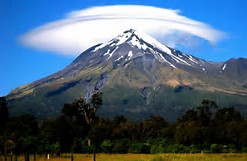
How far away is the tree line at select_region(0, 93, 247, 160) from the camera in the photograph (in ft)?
332

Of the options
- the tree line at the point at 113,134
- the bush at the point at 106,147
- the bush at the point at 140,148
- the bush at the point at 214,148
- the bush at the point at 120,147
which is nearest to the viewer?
the bush at the point at 214,148

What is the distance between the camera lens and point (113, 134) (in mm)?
120875

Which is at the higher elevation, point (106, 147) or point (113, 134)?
point (113, 134)

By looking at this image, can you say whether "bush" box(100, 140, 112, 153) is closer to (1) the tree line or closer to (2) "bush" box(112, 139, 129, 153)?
(1) the tree line

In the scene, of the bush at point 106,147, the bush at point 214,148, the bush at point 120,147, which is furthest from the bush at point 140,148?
the bush at point 214,148

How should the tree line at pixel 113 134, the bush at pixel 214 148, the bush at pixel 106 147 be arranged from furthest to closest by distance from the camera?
the bush at pixel 106 147, the tree line at pixel 113 134, the bush at pixel 214 148

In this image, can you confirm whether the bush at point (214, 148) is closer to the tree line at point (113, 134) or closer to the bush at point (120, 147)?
the tree line at point (113, 134)

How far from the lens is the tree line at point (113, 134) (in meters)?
101

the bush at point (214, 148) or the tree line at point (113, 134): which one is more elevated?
the tree line at point (113, 134)

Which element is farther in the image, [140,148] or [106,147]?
[106,147]

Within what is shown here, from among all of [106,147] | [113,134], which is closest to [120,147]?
[106,147]

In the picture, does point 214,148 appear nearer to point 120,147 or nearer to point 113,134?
point 120,147

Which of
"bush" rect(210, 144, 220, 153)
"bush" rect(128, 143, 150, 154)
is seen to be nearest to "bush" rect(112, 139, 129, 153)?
"bush" rect(128, 143, 150, 154)

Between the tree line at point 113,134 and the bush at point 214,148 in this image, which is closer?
the bush at point 214,148
